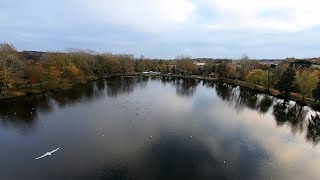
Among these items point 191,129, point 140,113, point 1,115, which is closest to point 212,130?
point 191,129

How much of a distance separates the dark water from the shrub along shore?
5092 mm

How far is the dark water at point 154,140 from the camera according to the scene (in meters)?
17.4

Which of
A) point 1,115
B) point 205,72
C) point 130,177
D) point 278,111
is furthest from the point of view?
point 205,72

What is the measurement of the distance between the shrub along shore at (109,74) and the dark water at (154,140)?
5092 millimetres

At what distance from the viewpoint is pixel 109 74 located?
75.3m

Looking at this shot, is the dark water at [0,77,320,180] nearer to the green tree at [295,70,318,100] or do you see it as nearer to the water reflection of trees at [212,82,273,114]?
the water reflection of trees at [212,82,273,114]

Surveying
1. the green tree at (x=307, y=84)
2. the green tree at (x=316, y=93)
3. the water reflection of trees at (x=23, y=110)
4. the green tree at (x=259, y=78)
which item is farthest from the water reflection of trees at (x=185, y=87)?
the water reflection of trees at (x=23, y=110)

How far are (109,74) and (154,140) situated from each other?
5567 cm

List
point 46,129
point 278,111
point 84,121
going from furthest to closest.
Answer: point 278,111
point 84,121
point 46,129

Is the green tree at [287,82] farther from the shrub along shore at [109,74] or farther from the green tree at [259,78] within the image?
the green tree at [259,78]

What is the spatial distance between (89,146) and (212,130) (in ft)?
39.1

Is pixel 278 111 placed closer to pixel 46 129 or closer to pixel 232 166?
pixel 232 166

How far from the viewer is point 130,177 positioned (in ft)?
53.4

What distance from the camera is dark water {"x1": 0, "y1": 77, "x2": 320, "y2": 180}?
57.2 ft
